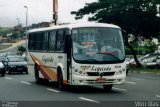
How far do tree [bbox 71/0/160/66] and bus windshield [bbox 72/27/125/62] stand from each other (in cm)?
3919

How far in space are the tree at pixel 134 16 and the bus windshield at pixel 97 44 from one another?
39187 mm

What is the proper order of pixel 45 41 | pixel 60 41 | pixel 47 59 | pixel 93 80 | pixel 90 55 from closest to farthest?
1. pixel 93 80
2. pixel 90 55
3. pixel 60 41
4. pixel 47 59
5. pixel 45 41

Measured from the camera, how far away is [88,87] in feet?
84.2

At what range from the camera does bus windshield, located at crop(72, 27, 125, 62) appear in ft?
71.1

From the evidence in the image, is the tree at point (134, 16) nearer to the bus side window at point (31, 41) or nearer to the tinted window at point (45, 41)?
the bus side window at point (31, 41)

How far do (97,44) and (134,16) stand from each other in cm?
4093

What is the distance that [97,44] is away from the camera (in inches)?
862

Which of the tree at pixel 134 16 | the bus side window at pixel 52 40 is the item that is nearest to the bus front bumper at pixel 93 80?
the bus side window at pixel 52 40

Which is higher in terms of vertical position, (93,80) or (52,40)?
(52,40)

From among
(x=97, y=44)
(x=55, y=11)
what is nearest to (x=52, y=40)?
(x=97, y=44)

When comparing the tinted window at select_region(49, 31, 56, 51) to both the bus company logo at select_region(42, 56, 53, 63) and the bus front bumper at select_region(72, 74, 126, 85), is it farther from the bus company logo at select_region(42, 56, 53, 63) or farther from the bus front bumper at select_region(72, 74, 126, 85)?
the bus front bumper at select_region(72, 74, 126, 85)

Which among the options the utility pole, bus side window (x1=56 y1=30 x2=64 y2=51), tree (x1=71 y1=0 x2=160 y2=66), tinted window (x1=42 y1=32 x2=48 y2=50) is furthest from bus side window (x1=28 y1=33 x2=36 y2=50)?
tree (x1=71 y1=0 x2=160 y2=66)

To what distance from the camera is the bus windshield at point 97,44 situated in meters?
21.7

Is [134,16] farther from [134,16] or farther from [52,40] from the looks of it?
[52,40]
